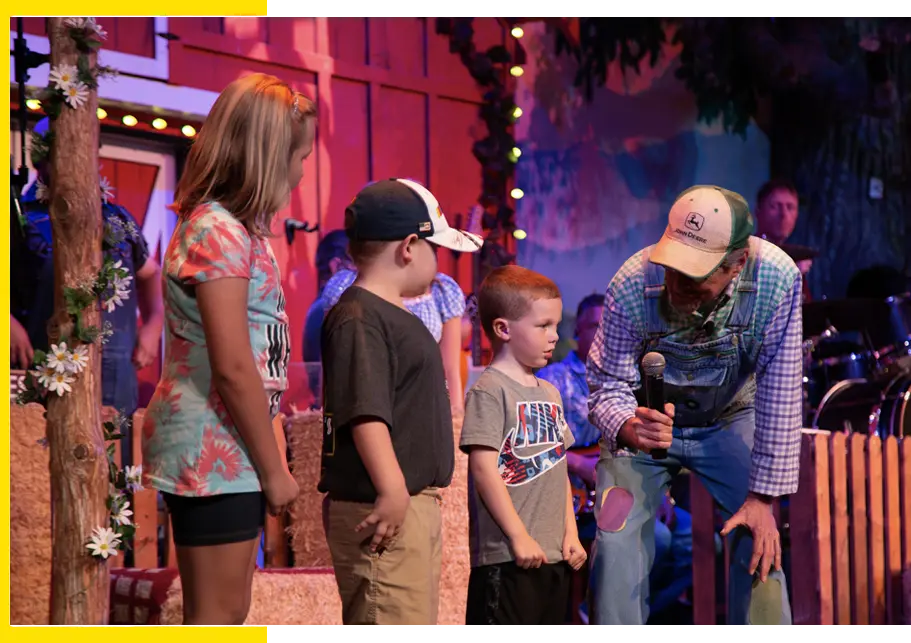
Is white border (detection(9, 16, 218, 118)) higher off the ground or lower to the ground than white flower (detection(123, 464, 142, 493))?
higher

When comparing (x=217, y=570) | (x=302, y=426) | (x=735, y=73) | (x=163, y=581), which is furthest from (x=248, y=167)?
(x=735, y=73)

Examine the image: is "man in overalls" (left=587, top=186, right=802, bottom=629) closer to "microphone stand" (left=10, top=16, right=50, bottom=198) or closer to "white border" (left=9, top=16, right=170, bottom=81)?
"microphone stand" (left=10, top=16, right=50, bottom=198)

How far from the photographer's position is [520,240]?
20.8 ft

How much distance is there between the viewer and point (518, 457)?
3029mm

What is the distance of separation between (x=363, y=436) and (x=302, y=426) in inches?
82.6

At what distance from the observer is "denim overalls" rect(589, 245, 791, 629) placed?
127 inches

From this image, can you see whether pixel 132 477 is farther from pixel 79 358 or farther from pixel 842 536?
pixel 842 536

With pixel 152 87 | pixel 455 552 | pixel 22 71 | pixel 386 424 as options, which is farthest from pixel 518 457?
pixel 152 87

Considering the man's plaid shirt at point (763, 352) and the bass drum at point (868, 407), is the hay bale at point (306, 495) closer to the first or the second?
the man's plaid shirt at point (763, 352)

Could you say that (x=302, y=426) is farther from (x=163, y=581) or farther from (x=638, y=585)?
(x=638, y=585)

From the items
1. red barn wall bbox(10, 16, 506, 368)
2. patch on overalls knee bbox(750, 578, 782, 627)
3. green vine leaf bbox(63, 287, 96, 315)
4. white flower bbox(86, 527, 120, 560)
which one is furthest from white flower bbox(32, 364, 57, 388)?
patch on overalls knee bbox(750, 578, 782, 627)

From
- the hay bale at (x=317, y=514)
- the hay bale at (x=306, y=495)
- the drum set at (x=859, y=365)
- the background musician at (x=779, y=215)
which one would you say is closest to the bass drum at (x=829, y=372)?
the drum set at (x=859, y=365)

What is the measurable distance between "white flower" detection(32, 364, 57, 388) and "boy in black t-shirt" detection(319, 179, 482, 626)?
117cm

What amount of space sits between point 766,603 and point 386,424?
137 centimetres
